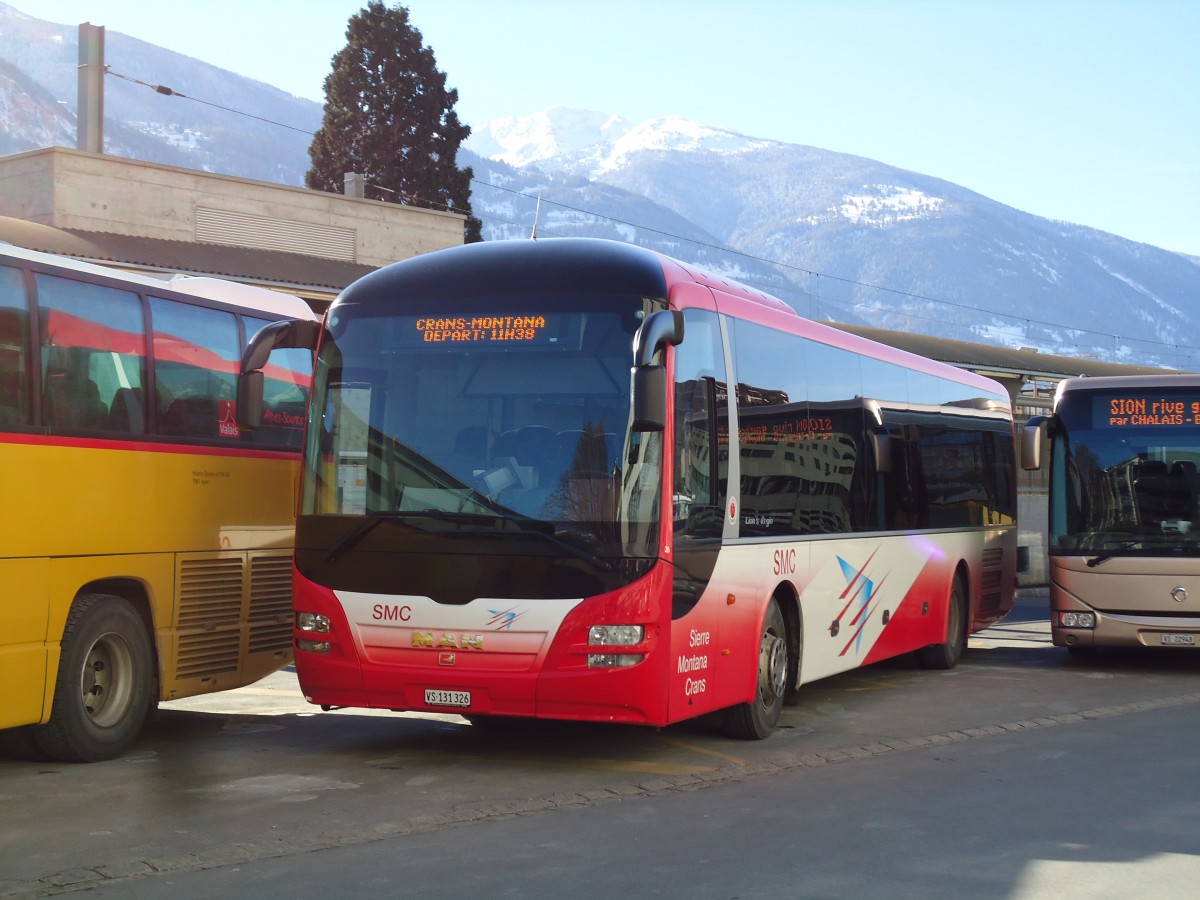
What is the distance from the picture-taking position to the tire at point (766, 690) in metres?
11.1

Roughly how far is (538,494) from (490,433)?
1.59ft

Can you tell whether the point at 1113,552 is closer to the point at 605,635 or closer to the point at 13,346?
the point at 605,635

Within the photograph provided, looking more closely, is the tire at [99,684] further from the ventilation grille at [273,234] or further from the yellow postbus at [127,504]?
the ventilation grille at [273,234]

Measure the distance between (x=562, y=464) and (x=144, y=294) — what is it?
3.32 m

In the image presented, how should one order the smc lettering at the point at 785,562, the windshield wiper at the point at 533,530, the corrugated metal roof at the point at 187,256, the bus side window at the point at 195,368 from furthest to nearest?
the corrugated metal roof at the point at 187,256, the smc lettering at the point at 785,562, the bus side window at the point at 195,368, the windshield wiper at the point at 533,530

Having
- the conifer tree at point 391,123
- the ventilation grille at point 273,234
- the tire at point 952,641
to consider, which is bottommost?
the tire at point 952,641

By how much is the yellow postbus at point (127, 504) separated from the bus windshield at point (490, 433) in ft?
3.90

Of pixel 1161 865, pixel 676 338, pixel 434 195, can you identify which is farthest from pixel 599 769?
pixel 434 195

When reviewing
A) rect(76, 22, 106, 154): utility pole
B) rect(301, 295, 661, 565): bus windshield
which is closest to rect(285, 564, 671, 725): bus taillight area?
rect(301, 295, 661, 565): bus windshield

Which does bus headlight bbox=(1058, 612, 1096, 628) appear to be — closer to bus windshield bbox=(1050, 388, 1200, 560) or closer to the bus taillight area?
bus windshield bbox=(1050, 388, 1200, 560)

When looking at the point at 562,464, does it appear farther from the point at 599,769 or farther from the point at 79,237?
the point at 79,237

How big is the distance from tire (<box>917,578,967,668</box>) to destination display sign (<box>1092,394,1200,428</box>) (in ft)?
7.98

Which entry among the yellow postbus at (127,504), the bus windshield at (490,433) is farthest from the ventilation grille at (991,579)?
the bus windshield at (490,433)

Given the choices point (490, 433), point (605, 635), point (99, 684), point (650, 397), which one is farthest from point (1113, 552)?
point (99, 684)
